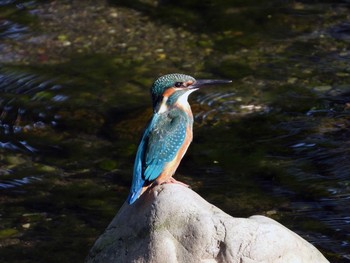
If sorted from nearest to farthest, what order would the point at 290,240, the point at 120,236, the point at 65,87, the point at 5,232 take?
the point at 290,240
the point at 120,236
the point at 5,232
the point at 65,87

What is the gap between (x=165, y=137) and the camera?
236 inches

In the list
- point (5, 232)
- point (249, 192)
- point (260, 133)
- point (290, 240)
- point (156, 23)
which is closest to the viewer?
point (290, 240)

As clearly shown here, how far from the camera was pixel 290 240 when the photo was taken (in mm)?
5461

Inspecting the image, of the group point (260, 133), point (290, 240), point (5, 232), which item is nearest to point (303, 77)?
point (260, 133)

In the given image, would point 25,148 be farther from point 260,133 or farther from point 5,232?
point 260,133

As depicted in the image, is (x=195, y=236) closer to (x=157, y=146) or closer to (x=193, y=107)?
(x=157, y=146)

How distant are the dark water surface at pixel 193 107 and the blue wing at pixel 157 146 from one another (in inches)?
58.6

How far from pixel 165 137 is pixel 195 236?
2.88ft

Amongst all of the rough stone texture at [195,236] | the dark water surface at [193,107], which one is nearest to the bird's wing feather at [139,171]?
the rough stone texture at [195,236]

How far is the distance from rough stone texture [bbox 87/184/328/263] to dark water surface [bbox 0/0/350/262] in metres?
1.47

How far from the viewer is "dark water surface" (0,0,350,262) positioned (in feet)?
25.3

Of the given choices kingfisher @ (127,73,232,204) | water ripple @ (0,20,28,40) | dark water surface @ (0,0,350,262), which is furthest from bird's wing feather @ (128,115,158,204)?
water ripple @ (0,20,28,40)

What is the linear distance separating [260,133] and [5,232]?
3.05 m

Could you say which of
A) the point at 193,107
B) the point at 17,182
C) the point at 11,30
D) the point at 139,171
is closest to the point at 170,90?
the point at 139,171
